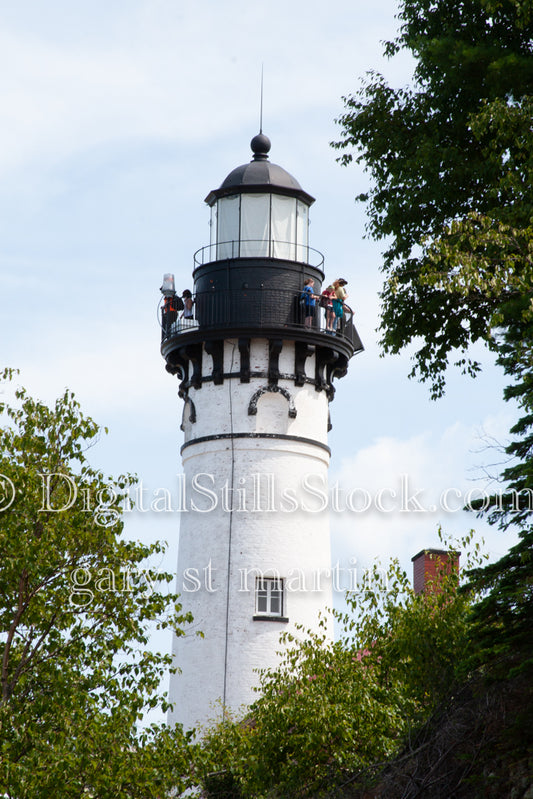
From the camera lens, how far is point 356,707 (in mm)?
19141

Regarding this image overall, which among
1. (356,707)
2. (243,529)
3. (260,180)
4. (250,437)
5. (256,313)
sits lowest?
(356,707)

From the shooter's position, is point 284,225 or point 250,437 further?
point 284,225

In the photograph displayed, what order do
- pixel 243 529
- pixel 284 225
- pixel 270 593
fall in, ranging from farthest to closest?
pixel 284 225 → pixel 243 529 → pixel 270 593

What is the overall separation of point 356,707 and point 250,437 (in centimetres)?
1046

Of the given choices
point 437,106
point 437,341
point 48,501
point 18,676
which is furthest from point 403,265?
point 18,676

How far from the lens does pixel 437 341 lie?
1978cm

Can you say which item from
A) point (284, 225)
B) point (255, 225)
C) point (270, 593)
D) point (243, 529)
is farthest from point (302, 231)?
point (270, 593)

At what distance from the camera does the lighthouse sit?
89.8 feet

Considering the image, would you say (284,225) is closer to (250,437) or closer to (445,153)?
(250,437)

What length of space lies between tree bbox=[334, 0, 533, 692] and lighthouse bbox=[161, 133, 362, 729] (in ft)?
30.3

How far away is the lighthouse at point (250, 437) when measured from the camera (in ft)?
89.8

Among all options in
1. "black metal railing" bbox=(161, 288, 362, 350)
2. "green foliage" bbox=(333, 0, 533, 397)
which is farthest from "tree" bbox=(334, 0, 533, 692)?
"black metal railing" bbox=(161, 288, 362, 350)

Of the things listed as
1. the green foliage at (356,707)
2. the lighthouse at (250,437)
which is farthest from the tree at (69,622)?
the lighthouse at (250,437)

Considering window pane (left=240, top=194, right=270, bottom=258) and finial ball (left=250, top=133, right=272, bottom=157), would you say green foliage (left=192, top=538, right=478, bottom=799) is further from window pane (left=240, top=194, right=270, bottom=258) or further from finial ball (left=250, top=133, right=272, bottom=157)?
finial ball (left=250, top=133, right=272, bottom=157)
